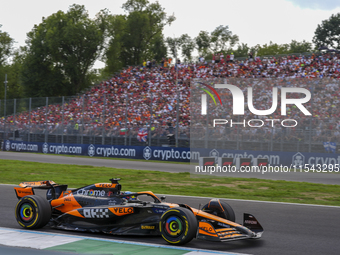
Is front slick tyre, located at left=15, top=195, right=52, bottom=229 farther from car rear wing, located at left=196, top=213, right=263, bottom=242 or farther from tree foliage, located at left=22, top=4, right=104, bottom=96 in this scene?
tree foliage, located at left=22, top=4, right=104, bottom=96

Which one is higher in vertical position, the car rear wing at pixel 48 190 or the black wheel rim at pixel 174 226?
the car rear wing at pixel 48 190

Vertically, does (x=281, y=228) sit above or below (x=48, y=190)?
below

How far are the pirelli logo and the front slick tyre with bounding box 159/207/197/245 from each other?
99cm

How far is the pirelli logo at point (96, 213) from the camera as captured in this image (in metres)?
6.73

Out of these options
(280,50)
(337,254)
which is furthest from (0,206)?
(280,50)

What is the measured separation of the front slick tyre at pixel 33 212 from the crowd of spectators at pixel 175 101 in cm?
1345

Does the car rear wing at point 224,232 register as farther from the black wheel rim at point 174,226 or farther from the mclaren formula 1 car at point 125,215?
the black wheel rim at point 174,226

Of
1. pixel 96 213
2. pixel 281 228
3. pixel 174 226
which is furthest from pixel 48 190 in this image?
pixel 281 228

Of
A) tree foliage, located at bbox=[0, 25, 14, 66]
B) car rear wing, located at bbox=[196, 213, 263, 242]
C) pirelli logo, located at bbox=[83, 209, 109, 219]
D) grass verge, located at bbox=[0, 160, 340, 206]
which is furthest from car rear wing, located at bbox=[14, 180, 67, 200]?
tree foliage, located at bbox=[0, 25, 14, 66]

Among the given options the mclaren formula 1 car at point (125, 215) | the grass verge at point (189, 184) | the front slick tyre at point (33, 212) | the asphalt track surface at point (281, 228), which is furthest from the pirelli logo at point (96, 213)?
the grass verge at point (189, 184)

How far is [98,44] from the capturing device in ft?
185

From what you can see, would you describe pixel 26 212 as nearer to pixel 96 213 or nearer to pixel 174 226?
pixel 96 213

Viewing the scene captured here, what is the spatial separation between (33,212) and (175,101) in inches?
807

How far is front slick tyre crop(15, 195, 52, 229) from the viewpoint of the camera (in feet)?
22.9
